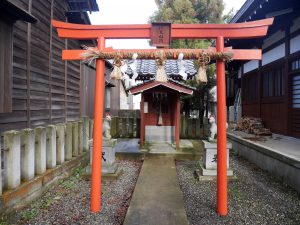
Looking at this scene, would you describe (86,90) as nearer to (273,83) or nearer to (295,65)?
(273,83)

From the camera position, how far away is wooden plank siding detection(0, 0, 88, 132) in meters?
6.47

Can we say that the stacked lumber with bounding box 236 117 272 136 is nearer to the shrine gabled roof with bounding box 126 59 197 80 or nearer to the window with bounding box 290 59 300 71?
the window with bounding box 290 59 300 71

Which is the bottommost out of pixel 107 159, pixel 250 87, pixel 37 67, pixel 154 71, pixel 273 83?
pixel 107 159

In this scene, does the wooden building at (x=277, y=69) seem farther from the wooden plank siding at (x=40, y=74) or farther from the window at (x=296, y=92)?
the wooden plank siding at (x=40, y=74)

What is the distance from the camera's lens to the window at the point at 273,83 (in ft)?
29.9

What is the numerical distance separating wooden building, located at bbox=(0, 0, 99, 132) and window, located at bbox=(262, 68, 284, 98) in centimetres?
762

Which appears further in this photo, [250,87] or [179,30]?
[250,87]

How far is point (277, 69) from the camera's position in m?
9.39

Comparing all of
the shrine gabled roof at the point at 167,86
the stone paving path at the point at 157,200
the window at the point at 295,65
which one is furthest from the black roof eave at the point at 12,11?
the window at the point at 295,65

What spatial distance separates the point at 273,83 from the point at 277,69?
592 millimetres

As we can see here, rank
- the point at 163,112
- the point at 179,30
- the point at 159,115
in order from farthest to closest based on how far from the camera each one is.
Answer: the point at 163,112, the point at 159,115, the point at 179,30

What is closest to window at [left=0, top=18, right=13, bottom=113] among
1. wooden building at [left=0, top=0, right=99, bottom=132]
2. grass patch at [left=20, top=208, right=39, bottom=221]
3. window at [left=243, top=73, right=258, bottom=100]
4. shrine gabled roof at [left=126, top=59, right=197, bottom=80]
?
wooden building at [left=0, top=0, right=99, bottom=132]

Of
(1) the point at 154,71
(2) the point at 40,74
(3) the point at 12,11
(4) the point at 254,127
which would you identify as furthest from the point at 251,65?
(3) the point at 12,11

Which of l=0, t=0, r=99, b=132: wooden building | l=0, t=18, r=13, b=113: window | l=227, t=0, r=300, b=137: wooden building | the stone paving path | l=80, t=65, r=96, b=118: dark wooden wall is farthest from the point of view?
l=80, t=65, r=96, b=118: dark wooden wall
